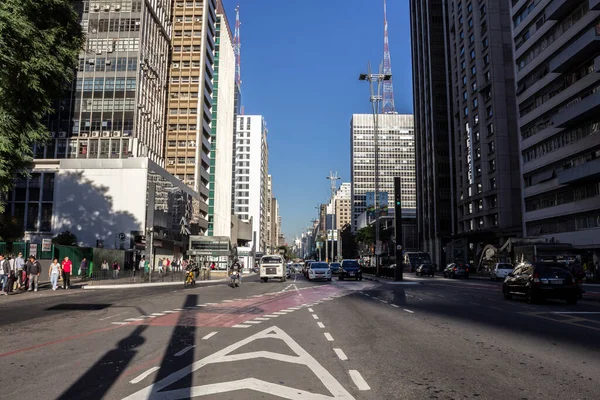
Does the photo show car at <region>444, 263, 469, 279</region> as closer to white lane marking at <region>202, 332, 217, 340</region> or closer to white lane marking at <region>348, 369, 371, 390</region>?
white lane marking at <region>202, 332, 217, 340</region>

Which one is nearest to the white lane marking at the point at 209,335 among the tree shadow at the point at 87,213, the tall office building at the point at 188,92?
the tree shadow at the point at 87,213

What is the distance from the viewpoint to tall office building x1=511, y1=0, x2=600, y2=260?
4312cm

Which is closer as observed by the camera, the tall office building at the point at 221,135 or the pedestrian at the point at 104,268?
Answer: the pedestrian at the point at 104,268

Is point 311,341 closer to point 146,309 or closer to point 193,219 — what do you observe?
point 146,309

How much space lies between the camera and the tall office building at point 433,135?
87.2 meters

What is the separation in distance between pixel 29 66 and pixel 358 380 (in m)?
17.4

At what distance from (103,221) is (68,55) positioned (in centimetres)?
3797

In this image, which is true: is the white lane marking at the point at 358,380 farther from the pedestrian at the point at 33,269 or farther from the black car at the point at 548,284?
the pedestrian at the point at 33,269

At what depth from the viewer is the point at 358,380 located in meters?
6.03

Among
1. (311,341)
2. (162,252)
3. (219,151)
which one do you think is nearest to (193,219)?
(162,252)

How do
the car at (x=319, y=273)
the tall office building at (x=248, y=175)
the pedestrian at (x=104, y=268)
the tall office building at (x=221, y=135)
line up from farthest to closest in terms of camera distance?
the tall office building at (x=248, y=175)
the tall office building at (x=221, y=135)
the car at (x=319, y=273)
the pedestrian at (x=104, y=268)

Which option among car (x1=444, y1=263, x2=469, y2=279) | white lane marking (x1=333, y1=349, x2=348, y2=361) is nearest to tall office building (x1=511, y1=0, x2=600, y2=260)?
car (x1=444, y1=263, x2=469, y2=279)

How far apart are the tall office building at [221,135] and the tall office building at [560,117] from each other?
5915 cm

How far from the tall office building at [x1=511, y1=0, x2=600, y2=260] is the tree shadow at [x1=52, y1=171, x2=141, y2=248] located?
45570 mm
